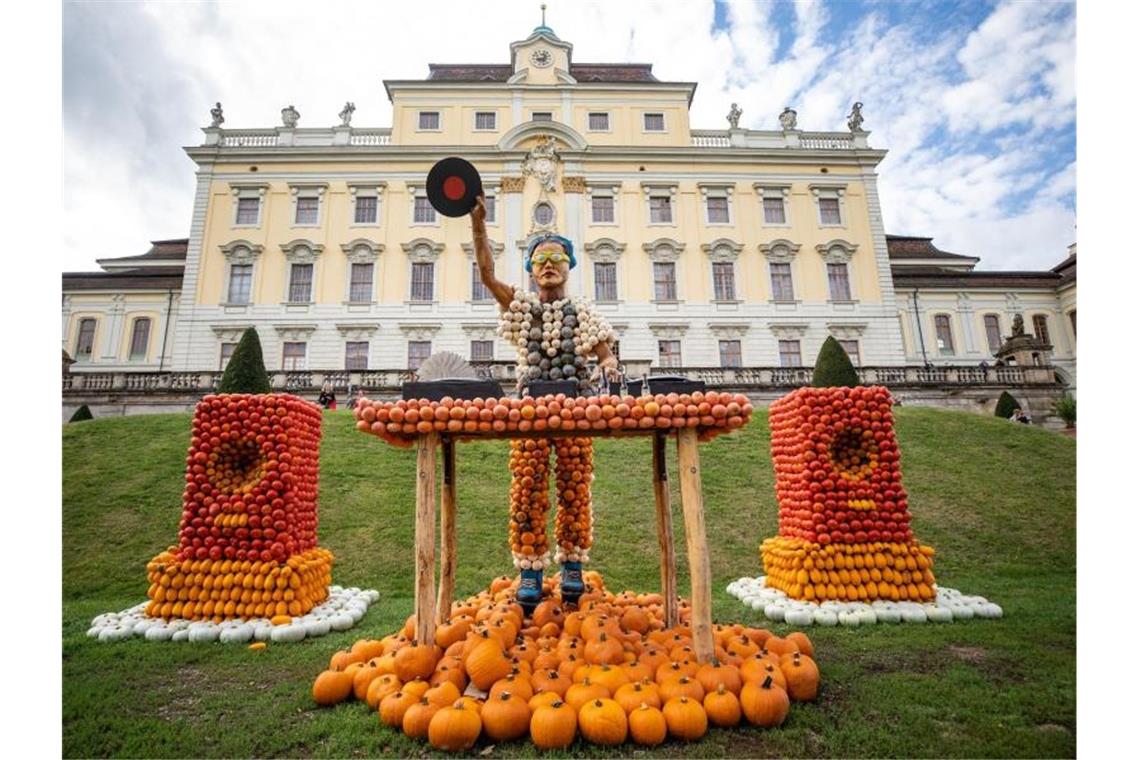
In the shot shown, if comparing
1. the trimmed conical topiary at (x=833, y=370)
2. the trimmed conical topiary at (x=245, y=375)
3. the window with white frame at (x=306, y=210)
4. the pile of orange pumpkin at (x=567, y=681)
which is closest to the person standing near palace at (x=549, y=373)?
the pile of orange pumpkin at (x=567, y=681)

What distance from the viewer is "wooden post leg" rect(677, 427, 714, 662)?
11.7 ft

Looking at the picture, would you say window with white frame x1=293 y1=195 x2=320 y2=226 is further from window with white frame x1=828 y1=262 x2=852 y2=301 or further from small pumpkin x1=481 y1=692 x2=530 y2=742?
small pumpkin x1=481 y1=692 x2=530 y2=742

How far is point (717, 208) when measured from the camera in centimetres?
2769

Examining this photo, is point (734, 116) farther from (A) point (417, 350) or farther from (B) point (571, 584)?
(B) point (571, 584)

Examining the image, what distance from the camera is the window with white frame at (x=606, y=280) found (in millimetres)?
26453

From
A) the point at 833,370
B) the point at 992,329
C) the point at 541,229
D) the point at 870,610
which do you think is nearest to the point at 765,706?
the point at 870,610

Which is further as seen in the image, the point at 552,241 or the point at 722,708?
the point at 552,241

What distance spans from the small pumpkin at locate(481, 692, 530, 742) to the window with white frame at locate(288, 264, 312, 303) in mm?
26148

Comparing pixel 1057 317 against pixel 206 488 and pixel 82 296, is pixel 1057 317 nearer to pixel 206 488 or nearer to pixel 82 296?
pixel 206 488

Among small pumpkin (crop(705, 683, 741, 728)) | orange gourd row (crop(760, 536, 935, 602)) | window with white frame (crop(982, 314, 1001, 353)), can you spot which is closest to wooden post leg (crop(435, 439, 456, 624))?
small pumpkin (crop(705, 683, 741, 728))

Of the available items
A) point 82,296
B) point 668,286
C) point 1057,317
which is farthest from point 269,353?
point 1057,317

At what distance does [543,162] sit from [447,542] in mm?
25130

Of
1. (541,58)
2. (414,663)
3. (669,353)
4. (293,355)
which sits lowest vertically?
(414,663)

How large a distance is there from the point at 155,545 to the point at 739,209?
2630 cm
